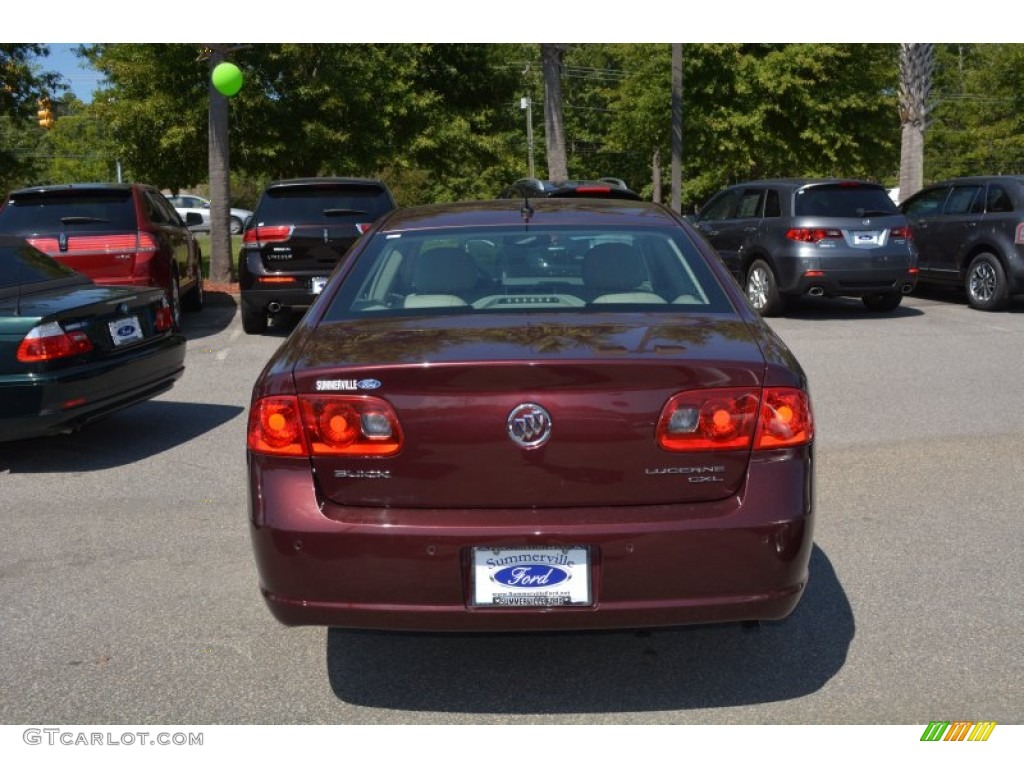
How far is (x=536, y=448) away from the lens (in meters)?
3.27

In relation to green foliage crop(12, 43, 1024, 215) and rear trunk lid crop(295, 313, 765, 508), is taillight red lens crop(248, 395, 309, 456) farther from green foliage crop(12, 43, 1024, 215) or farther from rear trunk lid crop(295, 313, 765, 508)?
green foliage crop(12, 43, 1024, 215)

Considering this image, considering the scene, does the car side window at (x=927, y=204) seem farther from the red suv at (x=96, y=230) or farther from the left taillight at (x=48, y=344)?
the left taillight at (x=48, y=344)

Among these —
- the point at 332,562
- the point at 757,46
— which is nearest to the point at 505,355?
the point at 332,562

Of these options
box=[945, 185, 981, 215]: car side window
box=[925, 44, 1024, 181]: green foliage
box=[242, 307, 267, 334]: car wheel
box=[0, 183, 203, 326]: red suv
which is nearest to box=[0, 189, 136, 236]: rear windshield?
box=[0, 183, 203, 326]: red suv

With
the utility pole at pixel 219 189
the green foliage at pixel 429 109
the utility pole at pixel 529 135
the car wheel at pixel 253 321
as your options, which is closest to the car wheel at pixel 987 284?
the car wheel at pixel 253 321

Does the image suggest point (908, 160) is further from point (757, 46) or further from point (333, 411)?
point (333, 411)

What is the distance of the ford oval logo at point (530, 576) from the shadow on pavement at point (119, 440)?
4.40m

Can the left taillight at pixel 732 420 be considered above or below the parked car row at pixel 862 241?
above

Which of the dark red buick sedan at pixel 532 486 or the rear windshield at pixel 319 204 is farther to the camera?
the rear windshield at pixel 319 204

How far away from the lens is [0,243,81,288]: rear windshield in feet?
24.1

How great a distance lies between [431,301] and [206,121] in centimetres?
2025

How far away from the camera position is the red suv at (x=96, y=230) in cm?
1162

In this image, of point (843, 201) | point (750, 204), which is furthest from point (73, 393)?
point (750, 204)

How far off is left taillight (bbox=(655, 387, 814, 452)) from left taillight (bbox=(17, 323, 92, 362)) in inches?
182
